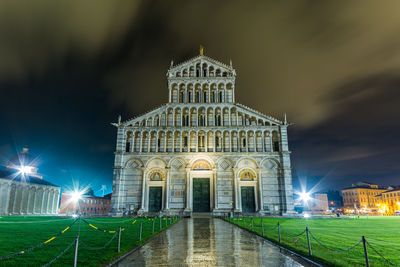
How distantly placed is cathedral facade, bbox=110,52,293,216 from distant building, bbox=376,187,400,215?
84.1 meters

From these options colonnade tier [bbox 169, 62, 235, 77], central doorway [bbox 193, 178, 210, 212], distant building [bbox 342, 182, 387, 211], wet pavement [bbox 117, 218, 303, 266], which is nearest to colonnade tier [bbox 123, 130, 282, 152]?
central doorway [bbox 193, 178, 210, 212]

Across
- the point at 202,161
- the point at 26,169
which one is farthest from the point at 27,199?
the point at 202,161

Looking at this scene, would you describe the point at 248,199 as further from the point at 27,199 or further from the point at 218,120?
the point at 27,199

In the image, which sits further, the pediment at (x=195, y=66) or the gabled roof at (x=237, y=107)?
the pediment at (x=195, y=66)

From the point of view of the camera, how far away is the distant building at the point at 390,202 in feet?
307

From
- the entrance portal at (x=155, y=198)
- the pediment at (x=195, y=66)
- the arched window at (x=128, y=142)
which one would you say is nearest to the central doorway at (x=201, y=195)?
the entrance portal at (x=155, y=198)

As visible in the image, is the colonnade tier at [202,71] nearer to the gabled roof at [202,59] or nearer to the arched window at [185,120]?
the gabled roof at [202,59]

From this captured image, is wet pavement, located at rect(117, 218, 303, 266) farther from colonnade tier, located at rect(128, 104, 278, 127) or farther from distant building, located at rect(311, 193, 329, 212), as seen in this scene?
distant building, located at rect(311, 193, 329, 212)

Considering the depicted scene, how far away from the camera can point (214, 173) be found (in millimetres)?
37031

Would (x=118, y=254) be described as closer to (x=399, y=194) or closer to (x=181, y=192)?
(x=181, y=192)

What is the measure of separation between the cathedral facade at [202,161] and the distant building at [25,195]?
94.8ft

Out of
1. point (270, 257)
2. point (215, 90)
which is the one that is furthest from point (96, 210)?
point (270, 257)

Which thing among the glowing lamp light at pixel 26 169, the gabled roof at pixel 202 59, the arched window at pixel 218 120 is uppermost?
the gabled roof at pixel 202 59

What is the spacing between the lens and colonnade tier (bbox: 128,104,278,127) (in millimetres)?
39281
